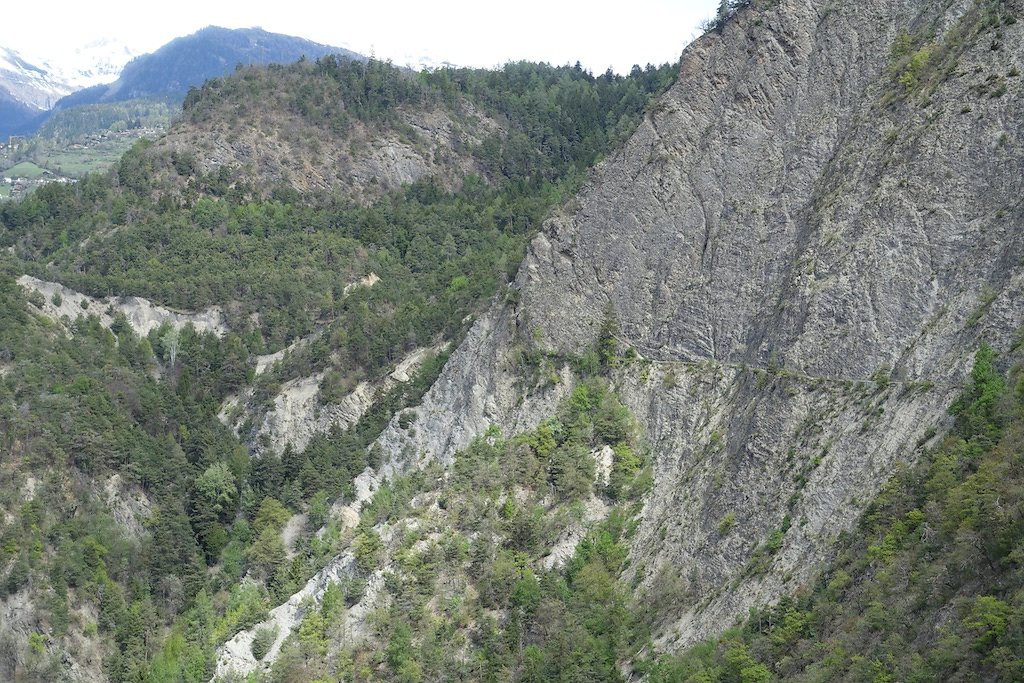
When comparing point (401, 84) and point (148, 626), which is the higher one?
point (401, 84)

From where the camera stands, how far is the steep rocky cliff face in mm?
55438

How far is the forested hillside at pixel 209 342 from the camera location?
79.8 meters

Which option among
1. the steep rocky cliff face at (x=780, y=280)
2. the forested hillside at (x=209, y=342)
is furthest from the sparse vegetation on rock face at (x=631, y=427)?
the forested hillside at (x=209, y=342)

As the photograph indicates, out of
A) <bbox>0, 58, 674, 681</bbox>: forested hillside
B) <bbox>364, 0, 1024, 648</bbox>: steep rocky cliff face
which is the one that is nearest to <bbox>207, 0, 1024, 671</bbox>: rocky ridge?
<bbox>364, 0, 1024, 648</bbox>: steep rocky cliff face

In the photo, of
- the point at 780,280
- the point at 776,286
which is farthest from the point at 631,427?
the point at 780,280

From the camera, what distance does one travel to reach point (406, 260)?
403 feet

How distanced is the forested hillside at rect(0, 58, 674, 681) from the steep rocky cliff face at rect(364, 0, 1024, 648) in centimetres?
1143

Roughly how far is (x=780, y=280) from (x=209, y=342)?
6020 cm

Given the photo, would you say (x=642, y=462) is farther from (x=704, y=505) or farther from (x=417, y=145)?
(x=417, y=145)

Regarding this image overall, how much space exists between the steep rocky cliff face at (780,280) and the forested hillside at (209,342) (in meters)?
11.4

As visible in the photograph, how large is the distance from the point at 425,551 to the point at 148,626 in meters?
23.2

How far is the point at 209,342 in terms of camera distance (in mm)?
110312

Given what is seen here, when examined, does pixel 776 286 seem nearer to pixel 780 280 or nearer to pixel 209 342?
pixel 780 280

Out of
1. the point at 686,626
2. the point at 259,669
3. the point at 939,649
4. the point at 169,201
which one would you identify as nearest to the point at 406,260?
the point at 169,201
